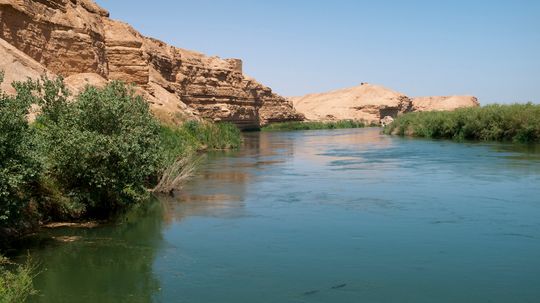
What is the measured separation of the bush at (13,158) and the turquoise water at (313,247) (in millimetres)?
984

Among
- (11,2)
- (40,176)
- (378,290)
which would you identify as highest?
(11,2)

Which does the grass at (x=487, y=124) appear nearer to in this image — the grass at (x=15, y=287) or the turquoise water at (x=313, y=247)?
the turquoise water at (x=313, y=247)

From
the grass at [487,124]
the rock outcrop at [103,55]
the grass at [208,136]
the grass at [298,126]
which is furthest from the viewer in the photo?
the grass at [298,126]

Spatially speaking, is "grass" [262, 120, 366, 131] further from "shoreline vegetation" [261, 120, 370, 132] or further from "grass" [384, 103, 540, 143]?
"grass" [384, 103, 540, 143]

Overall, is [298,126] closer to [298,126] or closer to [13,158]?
[298,126]

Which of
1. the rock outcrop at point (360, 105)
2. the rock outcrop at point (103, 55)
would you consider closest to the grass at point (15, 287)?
the rock outcrop at point (103, 55)

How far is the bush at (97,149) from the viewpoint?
1115 cm

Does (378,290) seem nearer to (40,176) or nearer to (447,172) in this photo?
(40,176)

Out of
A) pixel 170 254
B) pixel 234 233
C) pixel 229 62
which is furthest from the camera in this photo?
pixel 229 62

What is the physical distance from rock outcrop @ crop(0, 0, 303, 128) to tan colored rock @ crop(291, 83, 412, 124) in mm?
48146

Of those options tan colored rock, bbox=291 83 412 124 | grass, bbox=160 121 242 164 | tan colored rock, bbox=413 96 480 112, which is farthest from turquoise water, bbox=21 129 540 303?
tan colored rock, bbox=413 96 480 112

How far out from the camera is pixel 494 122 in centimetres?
3772

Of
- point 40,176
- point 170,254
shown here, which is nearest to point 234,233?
point 170,254

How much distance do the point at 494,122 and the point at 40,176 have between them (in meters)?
33.3
